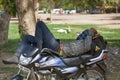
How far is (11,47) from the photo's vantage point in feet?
49.3

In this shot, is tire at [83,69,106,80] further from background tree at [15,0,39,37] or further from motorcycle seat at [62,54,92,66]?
background tree at [15,0,39,37]

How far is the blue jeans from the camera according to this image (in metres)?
6.21

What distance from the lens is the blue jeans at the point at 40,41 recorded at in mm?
Answer: 6211

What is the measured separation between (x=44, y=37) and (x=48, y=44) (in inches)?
6.1

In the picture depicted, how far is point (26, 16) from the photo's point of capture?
7.34m

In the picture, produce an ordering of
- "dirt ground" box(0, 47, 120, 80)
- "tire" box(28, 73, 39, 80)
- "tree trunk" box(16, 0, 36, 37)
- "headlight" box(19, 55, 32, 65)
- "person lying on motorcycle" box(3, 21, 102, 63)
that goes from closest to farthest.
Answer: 1. "headlight" box(19, 55, 32, 65)
2. "person lying on motorcycle" box(3, 21, 102, 63)
3. "tire" box(28, 73, 39, 80)
4. "tree trunk" box(16, 0, 36, 37)
5. "dirt ground" box(0, 47, 120, 80)

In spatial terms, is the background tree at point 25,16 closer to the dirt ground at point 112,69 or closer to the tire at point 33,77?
the tire at point 33,77

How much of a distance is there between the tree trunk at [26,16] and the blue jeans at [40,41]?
Answer: 107cm

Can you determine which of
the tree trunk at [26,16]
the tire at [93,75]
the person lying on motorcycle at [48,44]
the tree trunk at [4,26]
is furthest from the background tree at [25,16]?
the tree trunk at [4,26]

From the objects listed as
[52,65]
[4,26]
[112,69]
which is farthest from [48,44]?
[4,26]

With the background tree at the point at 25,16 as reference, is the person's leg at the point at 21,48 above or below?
below

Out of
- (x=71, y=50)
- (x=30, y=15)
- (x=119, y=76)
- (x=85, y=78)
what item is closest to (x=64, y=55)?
(x=71, y=50)

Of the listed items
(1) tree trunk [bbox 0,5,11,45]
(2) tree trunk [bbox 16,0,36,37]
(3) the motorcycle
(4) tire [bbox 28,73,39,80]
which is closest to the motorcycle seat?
(3) the motorcycle

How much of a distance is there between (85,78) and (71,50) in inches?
25.0
